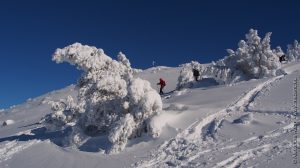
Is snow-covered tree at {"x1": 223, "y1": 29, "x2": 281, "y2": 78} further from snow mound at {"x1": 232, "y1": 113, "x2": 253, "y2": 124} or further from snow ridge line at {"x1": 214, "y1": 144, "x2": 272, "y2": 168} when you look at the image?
snow ridge line at {"x1": 214, "y1": 144, "x2": 272, "y2": 168}

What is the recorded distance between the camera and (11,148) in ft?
61.8

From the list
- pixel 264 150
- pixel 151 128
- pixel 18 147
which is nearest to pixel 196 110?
pixel 151 128

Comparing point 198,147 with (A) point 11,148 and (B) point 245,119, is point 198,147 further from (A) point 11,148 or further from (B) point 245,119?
(A) point 11,148

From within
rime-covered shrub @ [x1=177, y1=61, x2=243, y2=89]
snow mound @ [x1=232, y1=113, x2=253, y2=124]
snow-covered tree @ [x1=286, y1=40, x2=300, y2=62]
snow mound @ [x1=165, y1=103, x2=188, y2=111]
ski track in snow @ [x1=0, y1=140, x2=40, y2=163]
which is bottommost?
ski track in snow @ [x1=0, y1=140, x2=40, y2=163]

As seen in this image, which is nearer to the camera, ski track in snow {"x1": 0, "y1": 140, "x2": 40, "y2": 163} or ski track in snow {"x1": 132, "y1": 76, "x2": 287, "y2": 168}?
ski track in snow {"x1": 132, "y1": 76, "x2": 287, "y2": 168}

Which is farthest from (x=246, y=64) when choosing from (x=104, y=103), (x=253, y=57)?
(x=104, y=103)

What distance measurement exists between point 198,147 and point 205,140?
0.54 m

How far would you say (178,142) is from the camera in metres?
14.6

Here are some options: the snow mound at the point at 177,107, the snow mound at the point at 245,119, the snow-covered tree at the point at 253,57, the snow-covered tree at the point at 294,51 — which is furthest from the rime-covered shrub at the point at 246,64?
the snow-covered tree at the point at 294,51

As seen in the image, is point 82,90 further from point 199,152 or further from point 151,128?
point 199,152

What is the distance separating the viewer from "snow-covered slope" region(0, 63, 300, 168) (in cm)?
1240

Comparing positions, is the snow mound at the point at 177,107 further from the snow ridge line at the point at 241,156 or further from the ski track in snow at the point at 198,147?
the snow ridge line at the point at 241,156

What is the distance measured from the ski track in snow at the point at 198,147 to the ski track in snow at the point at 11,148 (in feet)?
21.9

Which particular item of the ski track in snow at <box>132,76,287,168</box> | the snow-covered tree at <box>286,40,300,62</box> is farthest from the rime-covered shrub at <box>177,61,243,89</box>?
the snow-covered tree at <box>286,40,300,62</box>
